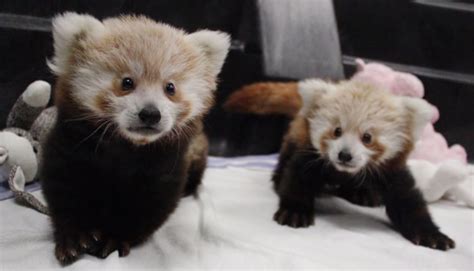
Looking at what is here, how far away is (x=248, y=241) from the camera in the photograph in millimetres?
1613

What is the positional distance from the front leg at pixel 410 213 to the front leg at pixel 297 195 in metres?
0.32

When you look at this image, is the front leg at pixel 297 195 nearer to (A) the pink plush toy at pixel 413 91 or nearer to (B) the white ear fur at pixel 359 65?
(A) the pink plush toy at pixel 413 91

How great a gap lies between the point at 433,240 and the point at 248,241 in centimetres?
70

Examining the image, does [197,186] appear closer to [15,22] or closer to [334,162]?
[334,162]

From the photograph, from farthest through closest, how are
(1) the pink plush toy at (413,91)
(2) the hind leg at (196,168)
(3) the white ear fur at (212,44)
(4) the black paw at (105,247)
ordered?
(1) the pink plush toy at (413,91)
(2) the hind leg at (196,168)
(3) the white ear fur at (212,44)
(4) the black paw at (105,247)

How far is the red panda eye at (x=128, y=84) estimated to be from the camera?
4.27 ft

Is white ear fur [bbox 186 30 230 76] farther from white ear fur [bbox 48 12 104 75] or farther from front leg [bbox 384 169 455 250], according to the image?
front leg [bbox 384 169 455 250]

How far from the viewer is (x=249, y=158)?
287 centimetres

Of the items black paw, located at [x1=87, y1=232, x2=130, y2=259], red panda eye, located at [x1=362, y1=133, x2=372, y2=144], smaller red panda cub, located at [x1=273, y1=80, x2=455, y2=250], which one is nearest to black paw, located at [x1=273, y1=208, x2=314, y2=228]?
smaller red panda cub, located at [x1=273, y1=80, x2=455, y2=250]

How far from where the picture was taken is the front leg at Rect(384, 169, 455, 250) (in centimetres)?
178

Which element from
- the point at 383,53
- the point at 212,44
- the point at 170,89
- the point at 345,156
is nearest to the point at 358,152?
the point at 345,156

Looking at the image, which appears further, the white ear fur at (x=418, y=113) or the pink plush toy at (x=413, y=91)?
the pink plush toy at (x=413, y=91)

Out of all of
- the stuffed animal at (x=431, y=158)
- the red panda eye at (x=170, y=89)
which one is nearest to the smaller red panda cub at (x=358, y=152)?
the stuffed animal at (x=431, y=158)

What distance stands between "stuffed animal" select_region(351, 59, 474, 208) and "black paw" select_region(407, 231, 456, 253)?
448 mm
